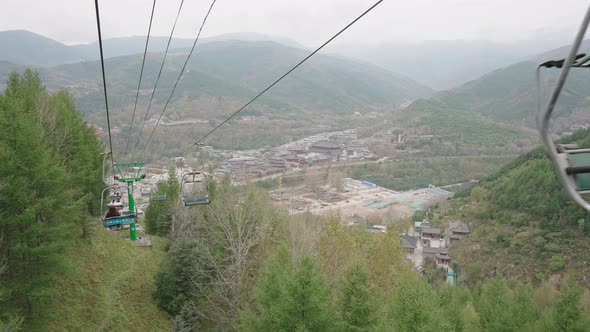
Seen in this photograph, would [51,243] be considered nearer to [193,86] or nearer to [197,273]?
[197,273]

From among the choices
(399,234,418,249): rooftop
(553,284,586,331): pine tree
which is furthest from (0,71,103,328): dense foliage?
(399,234,418,249): rooftop

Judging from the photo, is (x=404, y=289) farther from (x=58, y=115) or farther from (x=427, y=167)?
(x=427, y=167)

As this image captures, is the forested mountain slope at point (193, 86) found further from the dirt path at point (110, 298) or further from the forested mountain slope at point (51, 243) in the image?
the dirt path at point (110, 298)

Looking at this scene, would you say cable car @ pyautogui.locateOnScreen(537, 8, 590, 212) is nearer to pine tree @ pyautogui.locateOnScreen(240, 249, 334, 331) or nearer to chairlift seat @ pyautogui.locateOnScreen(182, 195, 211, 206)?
chairlift seat @ pyautogui.locateOnScreen(182, 195, 211, 206)

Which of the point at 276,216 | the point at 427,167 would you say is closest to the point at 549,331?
the point at 276,216

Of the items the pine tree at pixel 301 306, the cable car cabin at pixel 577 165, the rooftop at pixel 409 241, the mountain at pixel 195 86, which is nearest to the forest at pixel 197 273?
the pine tree at pixel 301 306

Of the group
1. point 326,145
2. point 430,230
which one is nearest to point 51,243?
point 430,230
